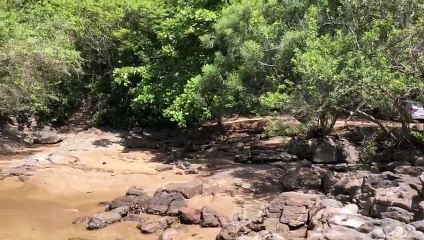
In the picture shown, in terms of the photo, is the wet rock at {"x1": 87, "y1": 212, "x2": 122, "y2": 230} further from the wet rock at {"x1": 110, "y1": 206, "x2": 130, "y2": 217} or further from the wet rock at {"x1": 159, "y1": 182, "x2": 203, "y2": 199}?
the wet rock at {"x1": 159, "y1": 182, "x2": 203, "y2": 199}

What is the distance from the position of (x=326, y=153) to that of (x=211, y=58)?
Answer: 4.73m

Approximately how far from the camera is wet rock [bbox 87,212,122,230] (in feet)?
33.2

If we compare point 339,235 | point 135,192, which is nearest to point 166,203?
point 135,192

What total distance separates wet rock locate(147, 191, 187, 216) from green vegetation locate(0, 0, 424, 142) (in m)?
3.16

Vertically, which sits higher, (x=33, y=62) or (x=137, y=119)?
(x=33, y=62)

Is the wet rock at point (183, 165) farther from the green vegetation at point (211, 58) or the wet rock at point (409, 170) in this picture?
the wet rock at point (409, 170)

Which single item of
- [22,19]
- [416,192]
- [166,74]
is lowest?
[416,192]

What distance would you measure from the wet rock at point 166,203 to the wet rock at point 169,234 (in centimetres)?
94

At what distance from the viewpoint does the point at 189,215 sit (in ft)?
33.6

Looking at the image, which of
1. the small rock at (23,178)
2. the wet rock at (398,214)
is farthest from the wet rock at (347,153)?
the small rock at (23,178)

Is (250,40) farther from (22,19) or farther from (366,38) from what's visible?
(22,19)

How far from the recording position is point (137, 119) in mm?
19422

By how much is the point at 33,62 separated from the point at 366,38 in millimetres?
9654

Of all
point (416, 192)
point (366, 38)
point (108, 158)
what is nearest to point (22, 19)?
point (108, 158)
